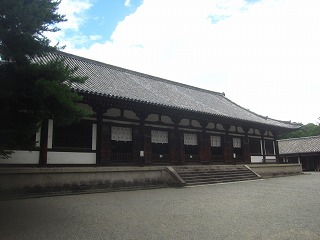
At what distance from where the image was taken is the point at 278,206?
25.3ft

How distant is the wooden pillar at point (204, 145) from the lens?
17.2 m

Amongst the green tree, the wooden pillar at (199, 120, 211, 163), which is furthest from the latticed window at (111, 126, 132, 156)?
the green tree

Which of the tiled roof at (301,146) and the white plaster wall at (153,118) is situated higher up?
the white plaster wall at (153,118)

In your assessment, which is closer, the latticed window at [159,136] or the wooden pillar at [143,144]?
the wooden pillar at [143,144]

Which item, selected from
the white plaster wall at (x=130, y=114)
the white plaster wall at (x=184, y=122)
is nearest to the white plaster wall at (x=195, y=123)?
the white plaster wall at (x=184, y=122)

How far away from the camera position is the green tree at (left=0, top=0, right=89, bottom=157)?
Answer: 18.0 ft

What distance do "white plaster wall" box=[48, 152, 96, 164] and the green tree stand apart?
5311mm

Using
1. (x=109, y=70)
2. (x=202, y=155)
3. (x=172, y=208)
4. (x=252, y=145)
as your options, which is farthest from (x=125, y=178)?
(x=252, y=145)

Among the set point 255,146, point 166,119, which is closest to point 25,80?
point 166,119

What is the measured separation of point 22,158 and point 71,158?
76.8 inches

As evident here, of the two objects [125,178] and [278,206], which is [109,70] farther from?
[278,206]

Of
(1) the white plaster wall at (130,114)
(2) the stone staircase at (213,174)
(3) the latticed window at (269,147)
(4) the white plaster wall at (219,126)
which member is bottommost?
→ (2) the stone staircase at (213,174)

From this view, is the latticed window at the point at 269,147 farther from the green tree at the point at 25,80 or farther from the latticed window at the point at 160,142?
the green tree at the point at 25,80

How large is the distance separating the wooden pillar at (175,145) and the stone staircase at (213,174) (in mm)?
967
